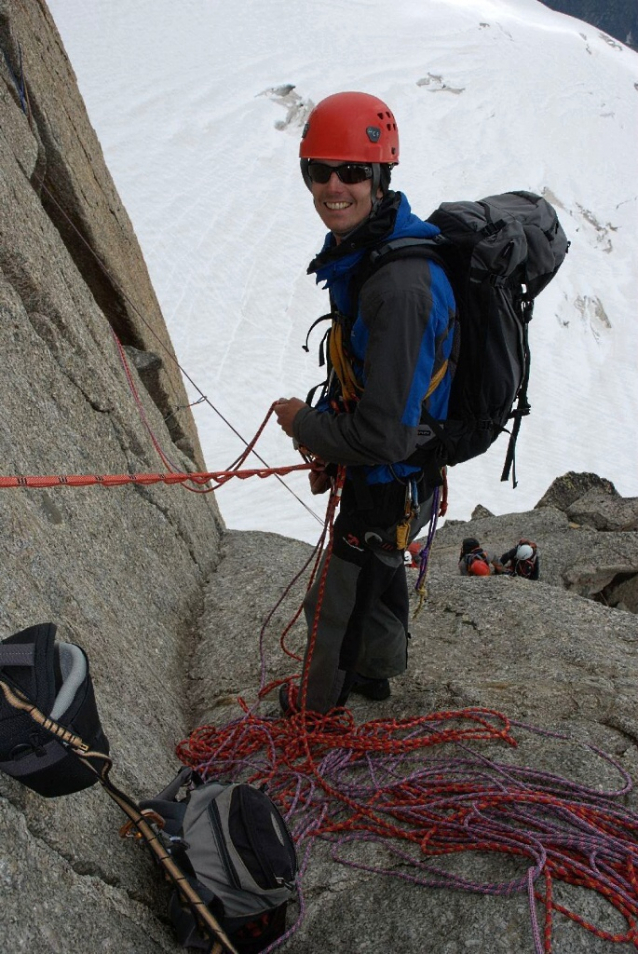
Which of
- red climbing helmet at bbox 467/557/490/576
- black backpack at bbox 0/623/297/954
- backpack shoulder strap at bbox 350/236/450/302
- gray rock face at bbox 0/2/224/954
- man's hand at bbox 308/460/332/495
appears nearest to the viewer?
black backpack at bbox 0/623/297/954

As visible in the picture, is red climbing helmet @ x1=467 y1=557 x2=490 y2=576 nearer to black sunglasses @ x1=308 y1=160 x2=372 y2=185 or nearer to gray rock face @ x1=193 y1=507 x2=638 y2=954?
gray rock face @ x1=193 y1=507 x2=638 y2=954

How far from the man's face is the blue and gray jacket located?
9 cm

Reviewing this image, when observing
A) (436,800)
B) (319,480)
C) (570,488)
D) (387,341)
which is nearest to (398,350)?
(387,341)

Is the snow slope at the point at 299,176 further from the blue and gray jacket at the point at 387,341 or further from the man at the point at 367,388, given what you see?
the blue and gray jacket at the point at 387,341

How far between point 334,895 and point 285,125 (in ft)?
140

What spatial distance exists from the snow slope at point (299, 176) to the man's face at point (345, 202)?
13.7m

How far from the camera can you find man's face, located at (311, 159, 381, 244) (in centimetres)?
324

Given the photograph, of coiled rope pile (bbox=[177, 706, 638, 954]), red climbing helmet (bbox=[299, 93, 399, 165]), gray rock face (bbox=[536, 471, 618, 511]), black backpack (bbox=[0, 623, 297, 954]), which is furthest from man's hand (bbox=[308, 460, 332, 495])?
gray rock face (bbox=[536, 471, 618, 511])

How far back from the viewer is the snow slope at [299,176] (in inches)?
1043

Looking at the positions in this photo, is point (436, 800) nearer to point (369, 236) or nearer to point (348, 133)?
point (369, 236)

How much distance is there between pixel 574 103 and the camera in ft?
168

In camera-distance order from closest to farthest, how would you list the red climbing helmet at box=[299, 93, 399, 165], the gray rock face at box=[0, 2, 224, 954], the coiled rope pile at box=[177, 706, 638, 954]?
the gray rock face at box=[0, 2, 224, 954] < the coiled rope pile at box=[177, 706, 638, 954] < the red climbing helmet at box=[299, 93, 399, 165]

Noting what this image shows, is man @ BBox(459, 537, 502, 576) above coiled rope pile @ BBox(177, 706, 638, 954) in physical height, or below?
below

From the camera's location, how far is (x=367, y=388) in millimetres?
3094
